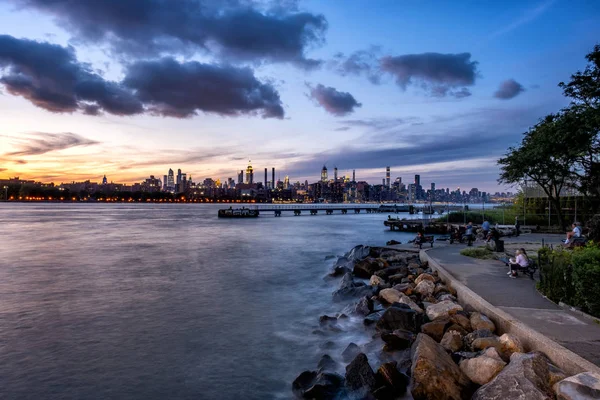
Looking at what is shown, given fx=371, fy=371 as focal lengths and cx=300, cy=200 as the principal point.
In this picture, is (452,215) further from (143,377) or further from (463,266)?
(143,377)

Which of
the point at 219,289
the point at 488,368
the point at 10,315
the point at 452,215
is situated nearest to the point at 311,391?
the point at 488,368

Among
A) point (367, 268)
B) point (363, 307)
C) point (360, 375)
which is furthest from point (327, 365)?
point (367, 268)

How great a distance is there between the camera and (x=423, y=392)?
7289 mm

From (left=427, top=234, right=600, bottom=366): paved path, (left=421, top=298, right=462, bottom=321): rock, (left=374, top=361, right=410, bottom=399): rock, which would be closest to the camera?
(left=427, top=234, right=600, bottom=366): paved path

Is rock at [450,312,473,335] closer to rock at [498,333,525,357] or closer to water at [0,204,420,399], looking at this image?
rock at [498,333,525,357]

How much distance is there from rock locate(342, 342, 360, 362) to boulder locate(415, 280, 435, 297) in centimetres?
420

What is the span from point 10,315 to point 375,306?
47.8ft

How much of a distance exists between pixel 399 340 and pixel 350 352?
1.43m

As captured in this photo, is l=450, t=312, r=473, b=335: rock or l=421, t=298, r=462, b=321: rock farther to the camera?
l=421, t=298, r=462, b=321: rock

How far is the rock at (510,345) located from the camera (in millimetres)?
7805

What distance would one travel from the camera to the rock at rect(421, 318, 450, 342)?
977cm

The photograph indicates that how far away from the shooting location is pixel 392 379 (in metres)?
8.14

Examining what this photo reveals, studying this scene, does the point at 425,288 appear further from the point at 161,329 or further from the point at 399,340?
the point at 161,329

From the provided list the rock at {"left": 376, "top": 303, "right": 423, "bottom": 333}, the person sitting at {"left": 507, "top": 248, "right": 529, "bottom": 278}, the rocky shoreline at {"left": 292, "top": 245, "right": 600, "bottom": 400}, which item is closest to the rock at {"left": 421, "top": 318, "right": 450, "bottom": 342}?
the rocky shoreline at {"left": 292, "top": 245, "right": 600, "bottom": 400}
